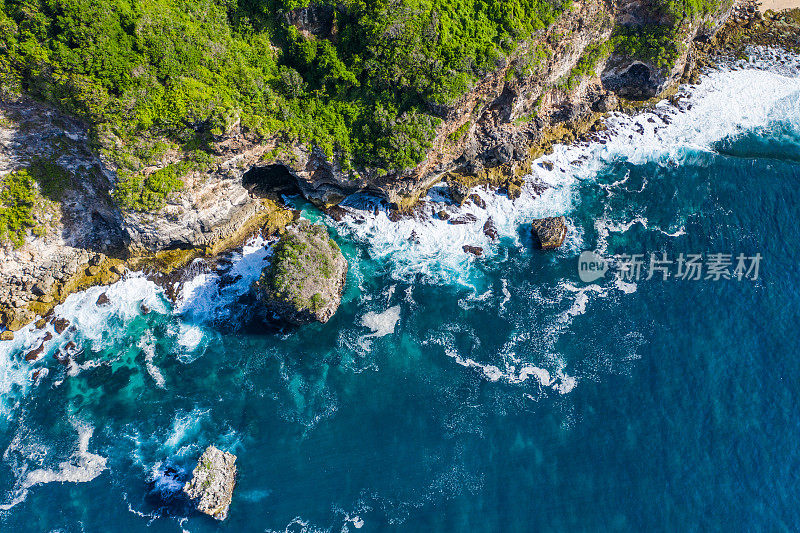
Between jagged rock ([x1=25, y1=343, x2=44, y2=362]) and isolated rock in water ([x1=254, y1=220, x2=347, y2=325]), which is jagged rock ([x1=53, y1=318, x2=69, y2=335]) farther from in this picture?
isolated rock in water ([x1=254, y1=220, x2=347, y2=325])

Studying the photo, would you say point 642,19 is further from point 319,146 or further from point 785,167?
point 319,146

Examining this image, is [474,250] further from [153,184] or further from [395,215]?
[153,184]

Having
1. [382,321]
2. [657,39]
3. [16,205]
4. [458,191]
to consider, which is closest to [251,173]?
[16,205]

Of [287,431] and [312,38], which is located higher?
[312,38]

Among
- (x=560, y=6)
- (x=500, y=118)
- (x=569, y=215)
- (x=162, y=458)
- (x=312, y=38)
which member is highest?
(x=560, y=6)

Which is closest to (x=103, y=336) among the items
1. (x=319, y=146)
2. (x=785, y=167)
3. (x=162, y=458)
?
(x=162, y=458)

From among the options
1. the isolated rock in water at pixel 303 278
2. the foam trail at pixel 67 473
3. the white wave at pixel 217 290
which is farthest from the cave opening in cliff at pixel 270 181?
the foam trail at pixel 67 473

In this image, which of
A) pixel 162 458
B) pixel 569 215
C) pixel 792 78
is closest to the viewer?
pixel 162 458
